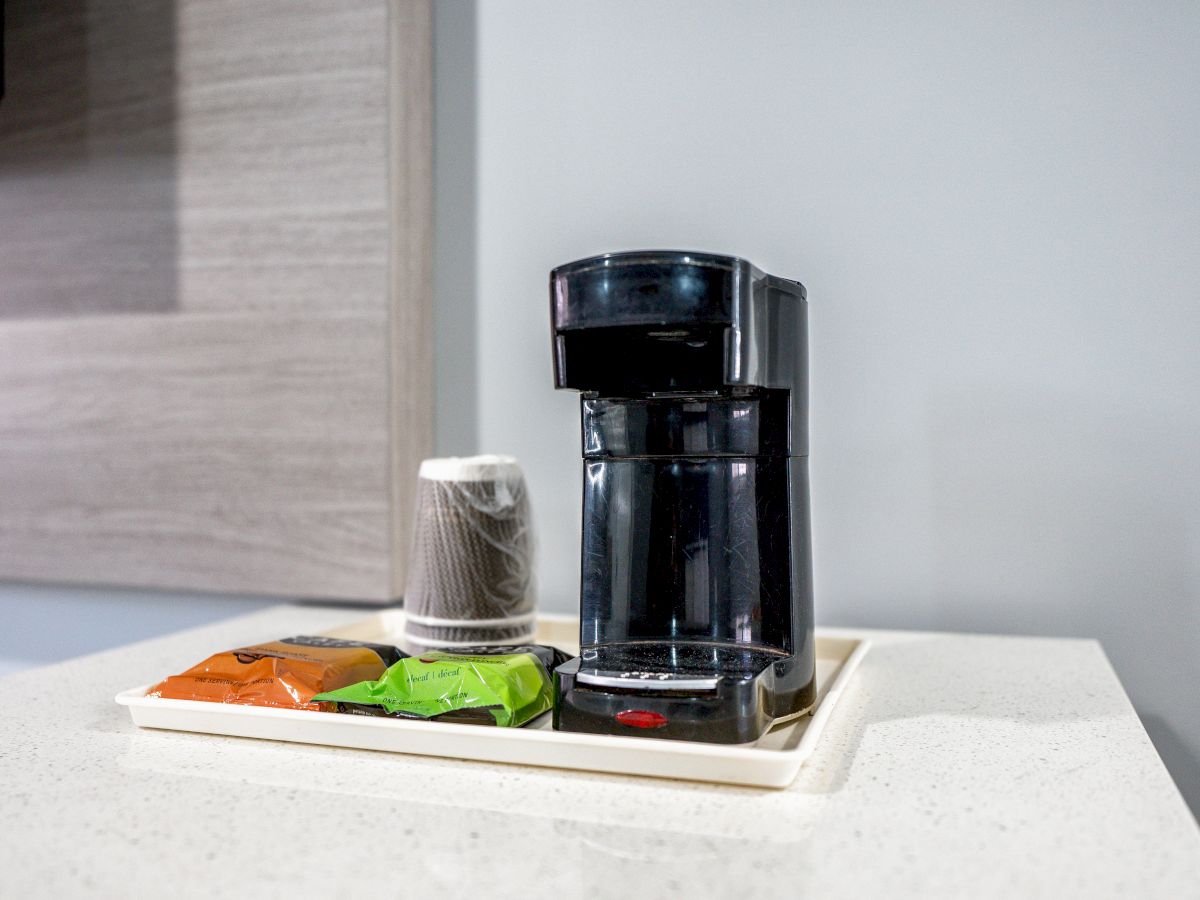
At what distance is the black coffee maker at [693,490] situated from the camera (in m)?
0.57

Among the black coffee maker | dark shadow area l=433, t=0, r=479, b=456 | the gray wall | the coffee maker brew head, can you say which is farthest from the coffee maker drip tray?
dark shadow area l=433, t=0, r=479, b=456

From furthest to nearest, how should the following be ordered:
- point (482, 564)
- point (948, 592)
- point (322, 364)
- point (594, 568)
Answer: point (322, 364) < point (948, 592) < point (482, 564) < point (594, 568)

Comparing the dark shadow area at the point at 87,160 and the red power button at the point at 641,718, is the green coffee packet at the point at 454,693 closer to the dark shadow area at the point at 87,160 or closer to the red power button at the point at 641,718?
the red power button at the point at 641,718

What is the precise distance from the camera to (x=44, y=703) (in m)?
0.68

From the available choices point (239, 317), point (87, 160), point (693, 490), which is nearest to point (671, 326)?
point (693, 490)

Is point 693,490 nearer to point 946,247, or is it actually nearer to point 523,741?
point 523,741

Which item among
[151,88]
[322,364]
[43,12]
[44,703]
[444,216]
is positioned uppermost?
[43,12]

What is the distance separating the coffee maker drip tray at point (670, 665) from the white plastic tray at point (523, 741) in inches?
1.3

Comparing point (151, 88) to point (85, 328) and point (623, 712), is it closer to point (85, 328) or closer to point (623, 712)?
point (85, 328)

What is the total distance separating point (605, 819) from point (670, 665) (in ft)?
0.49

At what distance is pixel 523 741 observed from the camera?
540mm

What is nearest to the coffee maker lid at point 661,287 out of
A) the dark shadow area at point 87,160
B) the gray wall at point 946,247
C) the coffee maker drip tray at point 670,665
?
the coffee maker drip tray at point 670,665

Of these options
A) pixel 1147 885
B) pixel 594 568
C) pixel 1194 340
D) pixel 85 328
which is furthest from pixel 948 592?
pixel 85 328

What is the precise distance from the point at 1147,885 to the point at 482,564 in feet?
1.72
